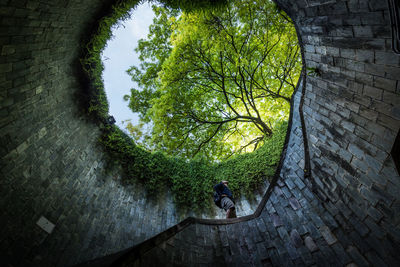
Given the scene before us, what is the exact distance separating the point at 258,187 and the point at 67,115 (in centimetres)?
643

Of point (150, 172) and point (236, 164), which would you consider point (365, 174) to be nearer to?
point (236, 164)

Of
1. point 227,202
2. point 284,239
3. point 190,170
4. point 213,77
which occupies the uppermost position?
point 213,77

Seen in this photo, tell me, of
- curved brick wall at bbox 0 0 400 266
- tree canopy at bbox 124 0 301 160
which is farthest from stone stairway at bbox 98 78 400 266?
tree canopy at bbox 124 0 301 160

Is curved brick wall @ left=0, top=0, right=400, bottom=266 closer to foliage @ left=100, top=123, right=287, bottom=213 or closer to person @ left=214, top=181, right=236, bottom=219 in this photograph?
person @ left=214, top=181, right=236, bottom=219

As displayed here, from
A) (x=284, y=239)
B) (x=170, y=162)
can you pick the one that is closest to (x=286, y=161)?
(x=284, y=239)

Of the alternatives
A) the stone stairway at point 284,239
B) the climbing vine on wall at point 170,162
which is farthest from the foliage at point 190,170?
the stone stairway at point 284,239

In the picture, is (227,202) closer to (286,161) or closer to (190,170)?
(286,161)

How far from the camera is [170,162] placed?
764 cm

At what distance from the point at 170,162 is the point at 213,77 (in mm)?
4855

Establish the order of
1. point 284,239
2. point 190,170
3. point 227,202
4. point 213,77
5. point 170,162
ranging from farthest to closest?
1. point 213,77
2. point 190,170
3. point 170,162
4. point 227,202
5. point 284,239

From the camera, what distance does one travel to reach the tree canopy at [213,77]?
293 inches

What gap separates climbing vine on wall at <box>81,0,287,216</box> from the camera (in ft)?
15.1

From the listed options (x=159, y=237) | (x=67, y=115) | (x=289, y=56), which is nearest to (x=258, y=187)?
(x=159, y=237)

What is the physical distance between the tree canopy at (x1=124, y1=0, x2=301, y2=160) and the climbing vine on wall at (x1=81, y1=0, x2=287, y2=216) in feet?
3.59
